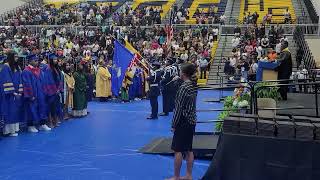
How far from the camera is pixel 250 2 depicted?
35.8 meters

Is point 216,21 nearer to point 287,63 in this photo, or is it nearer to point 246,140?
point 287,63

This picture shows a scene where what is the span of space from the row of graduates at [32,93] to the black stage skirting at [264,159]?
5787 mm

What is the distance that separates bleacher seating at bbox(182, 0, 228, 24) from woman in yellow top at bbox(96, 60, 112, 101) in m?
15.6

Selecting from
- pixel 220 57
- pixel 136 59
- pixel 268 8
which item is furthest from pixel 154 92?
pixel 268 8

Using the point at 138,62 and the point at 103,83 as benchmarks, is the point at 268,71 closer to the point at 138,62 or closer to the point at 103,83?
the point at 138,62

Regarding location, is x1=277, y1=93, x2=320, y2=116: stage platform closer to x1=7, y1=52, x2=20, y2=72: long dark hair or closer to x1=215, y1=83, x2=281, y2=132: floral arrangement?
x1=215, y1=83, x2=281, y2=132: floral arrangement

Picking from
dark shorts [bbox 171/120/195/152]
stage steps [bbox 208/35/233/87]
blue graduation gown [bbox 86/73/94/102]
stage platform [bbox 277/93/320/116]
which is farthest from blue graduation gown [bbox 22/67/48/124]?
stage steps [bbox 208/35/233/87]

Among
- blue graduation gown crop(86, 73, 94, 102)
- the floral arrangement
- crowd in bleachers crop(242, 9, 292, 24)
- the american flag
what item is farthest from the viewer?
crowd in bleachers crop(242, 9, 292, 24)

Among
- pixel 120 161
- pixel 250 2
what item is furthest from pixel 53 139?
pixel 250 2

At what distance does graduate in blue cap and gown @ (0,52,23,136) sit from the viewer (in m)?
10.5

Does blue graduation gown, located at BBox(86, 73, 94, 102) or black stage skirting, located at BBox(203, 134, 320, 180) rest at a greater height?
blue graduation gown, located at BBox(86, 73, 94, 102)

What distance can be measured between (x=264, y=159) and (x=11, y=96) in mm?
6514

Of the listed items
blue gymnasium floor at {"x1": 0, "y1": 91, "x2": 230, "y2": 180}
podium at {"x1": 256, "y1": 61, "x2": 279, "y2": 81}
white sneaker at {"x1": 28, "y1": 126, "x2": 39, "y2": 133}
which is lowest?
blue gymnasium floor at {"x1": 0, "y1": 91, "x2": 230, "y2": 180}

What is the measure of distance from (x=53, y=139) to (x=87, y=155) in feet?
5.68
